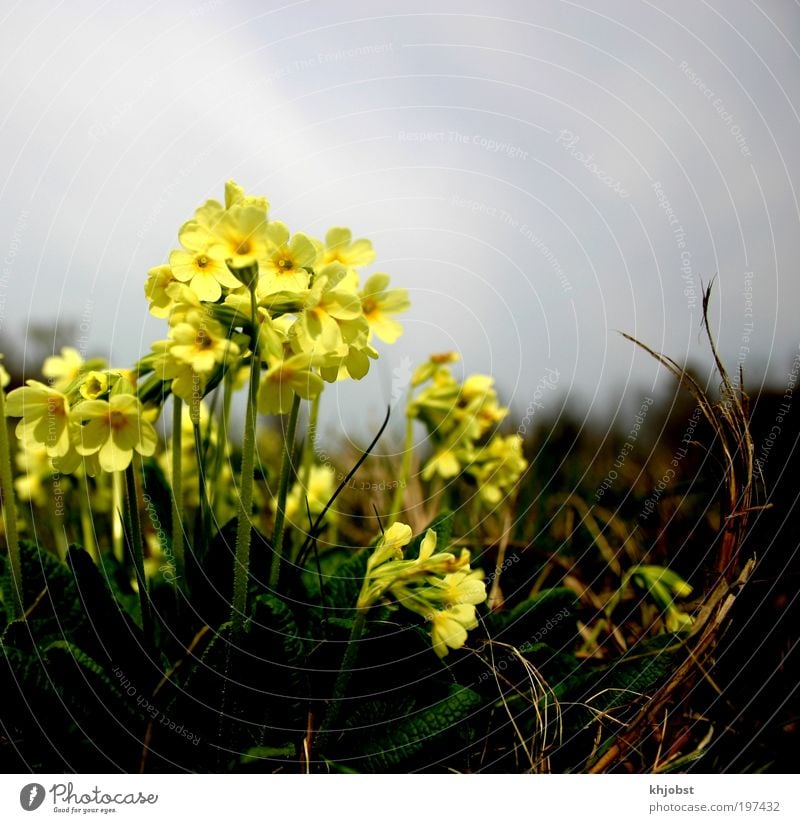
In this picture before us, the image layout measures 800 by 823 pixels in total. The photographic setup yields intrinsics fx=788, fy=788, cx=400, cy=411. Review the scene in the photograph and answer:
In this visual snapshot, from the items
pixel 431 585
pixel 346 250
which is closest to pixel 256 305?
pixel 346 250

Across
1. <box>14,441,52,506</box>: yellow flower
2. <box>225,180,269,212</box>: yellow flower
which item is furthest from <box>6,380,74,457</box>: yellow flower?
<box>14,441,52,506</box>: yellow flower

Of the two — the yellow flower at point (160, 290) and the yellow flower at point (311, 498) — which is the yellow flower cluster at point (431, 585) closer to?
the yellow flower at point (160, 290)

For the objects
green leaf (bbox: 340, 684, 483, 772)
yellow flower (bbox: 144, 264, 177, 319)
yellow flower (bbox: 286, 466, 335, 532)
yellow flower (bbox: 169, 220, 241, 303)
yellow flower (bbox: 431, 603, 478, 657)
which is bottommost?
green leaf (bbox: 340, 684, 483, 772)

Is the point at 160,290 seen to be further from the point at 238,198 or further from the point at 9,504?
the point at 9,504

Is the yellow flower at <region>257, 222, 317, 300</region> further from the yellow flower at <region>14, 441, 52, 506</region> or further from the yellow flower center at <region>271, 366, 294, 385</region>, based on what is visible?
the yellow flower at <region>14, 441, 52, 506</region>

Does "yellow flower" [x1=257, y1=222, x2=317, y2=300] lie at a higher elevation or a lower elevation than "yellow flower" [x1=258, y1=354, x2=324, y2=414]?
higher

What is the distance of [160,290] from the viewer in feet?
4.58

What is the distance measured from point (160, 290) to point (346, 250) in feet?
1.17

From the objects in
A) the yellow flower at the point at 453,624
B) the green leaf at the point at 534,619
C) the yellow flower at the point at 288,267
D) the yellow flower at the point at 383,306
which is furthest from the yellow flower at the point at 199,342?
the green leaf at the point at 534,619

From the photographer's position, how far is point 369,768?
153 centimetres

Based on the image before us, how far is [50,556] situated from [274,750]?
67cm
